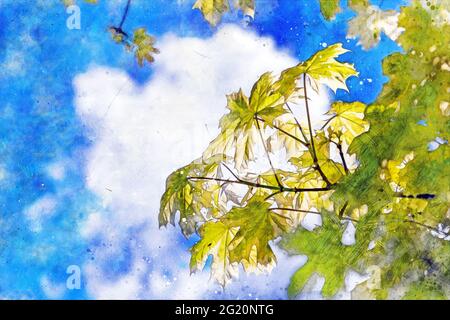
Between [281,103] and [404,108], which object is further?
[281,103]

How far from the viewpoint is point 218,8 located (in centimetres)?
140

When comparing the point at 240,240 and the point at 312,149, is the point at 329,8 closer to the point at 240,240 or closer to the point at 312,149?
the point at 312,149

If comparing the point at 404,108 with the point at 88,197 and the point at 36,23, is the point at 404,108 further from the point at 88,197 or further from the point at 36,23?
the point at 36,23

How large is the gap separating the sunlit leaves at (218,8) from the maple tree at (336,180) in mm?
169

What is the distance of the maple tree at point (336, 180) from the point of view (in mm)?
1018

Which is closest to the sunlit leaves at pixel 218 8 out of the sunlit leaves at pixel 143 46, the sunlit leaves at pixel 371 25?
the sunlit leaves at pixel 143 46

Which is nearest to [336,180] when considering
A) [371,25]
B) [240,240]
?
[240,240]

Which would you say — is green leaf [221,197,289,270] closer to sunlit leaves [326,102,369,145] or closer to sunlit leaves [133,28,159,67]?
sunlit leaves [326,102,369,145]

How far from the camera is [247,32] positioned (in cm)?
138

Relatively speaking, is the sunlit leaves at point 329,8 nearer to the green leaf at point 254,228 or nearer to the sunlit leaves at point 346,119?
the sunlit leaves at point 346,119

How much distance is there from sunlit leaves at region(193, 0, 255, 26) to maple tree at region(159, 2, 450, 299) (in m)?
0.17

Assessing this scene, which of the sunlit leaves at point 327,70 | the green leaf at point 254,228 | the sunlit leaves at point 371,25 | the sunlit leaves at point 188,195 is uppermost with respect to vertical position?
the sunlit leaves at point 371,25
